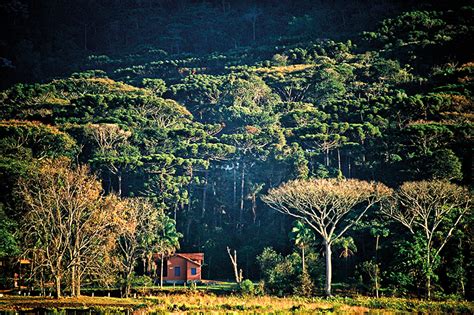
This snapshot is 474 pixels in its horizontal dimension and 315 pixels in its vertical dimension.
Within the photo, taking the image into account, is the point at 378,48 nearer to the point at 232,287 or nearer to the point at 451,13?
the point at 451,13

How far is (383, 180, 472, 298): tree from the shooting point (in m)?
44.5

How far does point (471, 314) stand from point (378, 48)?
75.8 m

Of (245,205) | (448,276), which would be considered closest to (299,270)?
(448,276)

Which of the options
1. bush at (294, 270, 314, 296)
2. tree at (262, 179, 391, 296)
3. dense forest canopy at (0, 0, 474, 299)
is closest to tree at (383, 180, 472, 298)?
dense forest canopy at (0, 0, 474, 299)

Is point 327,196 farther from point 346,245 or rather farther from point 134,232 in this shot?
point 134,232

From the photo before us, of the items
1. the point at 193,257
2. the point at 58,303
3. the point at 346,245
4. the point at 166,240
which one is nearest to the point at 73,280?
the point at 58,303

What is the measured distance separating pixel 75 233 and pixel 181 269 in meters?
12.8

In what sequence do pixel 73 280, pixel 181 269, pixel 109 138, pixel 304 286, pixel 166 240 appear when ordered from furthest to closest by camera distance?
1. pixel 109 138
2. pixel 181 269
3. pixel 166 240
4. pixel 304 286
5. pixel 73 280

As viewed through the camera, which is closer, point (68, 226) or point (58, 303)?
point (58, 303)

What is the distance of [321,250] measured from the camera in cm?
5222

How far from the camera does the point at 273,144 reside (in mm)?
64562

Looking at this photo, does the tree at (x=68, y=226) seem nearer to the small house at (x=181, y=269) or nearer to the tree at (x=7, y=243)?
the tree at (x=7, y=243)

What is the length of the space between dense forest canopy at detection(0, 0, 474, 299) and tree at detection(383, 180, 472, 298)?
0.76 feet

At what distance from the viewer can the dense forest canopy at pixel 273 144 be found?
46.9 metres
